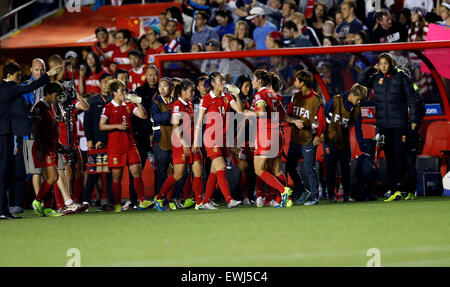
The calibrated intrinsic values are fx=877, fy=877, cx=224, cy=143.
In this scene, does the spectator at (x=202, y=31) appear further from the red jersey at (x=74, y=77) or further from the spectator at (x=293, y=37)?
the red jersey at (x=74, y=77)

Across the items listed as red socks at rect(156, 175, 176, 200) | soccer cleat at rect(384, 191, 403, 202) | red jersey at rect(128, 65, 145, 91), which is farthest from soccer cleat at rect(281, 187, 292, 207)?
red jersey at rect(128, 65, 145, 91)

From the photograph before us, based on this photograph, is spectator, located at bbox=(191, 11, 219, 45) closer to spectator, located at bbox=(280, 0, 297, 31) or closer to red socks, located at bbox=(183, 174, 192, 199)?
spectator, located at bbox=(280, 0, 297, 31)

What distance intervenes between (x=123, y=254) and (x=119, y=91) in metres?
5.56

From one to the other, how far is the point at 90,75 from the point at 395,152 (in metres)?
7.29

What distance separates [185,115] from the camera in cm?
1225

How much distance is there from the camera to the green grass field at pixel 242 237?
6.71m

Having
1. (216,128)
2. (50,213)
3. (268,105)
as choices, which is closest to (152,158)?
(216,128)

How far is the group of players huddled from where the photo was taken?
39.1 ft

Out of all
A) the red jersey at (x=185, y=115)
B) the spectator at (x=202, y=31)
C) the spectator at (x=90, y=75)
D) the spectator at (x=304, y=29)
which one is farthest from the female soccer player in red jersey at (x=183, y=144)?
the spectator at (x=202, y=31)

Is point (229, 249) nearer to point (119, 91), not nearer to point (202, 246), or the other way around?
point (202, 246)

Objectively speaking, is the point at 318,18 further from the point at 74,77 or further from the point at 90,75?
the point at 74,77

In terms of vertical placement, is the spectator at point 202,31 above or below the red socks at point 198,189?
above

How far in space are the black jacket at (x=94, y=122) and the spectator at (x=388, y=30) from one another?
578 centimetres
